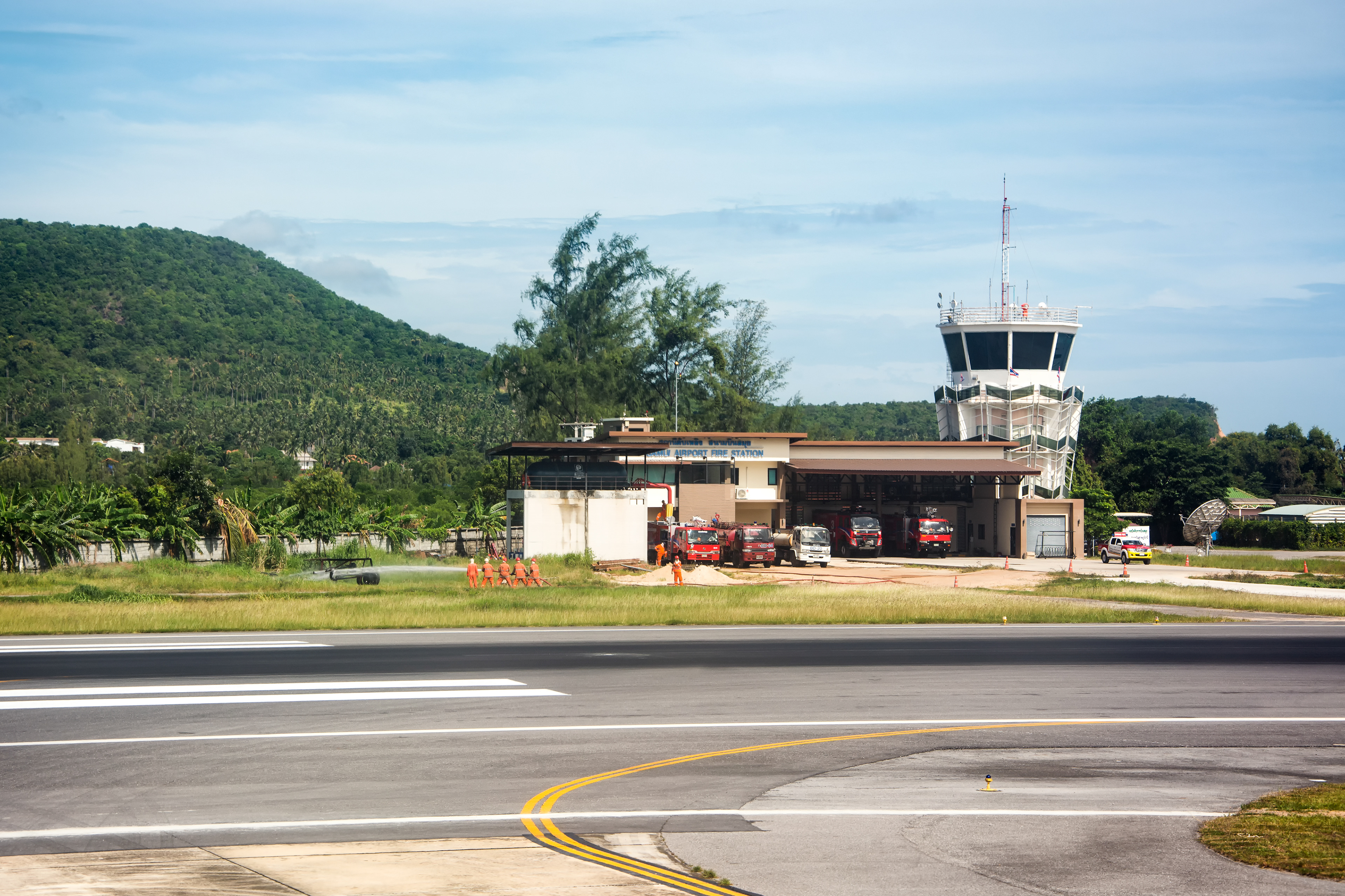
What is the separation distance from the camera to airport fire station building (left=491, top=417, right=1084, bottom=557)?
217 ft

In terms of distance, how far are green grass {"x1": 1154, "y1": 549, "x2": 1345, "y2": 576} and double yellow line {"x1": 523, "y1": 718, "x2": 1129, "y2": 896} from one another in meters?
47.0

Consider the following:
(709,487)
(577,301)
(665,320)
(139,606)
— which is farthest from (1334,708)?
(665,320)

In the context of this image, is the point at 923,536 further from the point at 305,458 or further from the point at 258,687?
the point at 305,458

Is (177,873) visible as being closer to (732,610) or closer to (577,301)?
(732,610)

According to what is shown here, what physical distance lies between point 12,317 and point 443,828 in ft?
598

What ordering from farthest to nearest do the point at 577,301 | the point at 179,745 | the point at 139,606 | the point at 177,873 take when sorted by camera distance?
the point at 577,301
the point at 139,606
the point at 179,745
the point at 177,873

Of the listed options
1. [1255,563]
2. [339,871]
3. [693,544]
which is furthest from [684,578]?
[1255,563]

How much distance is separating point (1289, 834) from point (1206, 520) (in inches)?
3317

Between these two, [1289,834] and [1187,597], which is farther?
[1187,597]

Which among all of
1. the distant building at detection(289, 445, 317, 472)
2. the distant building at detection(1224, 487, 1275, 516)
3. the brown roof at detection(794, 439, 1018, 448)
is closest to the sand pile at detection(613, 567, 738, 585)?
the brown roof at detection(794, 439, 1018, 448)

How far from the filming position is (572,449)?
5375 cm

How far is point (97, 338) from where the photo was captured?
165000 mm

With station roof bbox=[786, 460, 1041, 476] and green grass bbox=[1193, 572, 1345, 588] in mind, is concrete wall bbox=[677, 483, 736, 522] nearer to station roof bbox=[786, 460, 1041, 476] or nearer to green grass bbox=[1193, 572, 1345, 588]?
station roof bbox=[786, 460, 1041, 476]

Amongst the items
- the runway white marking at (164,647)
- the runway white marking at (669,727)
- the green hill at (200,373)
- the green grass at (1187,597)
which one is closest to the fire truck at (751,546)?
the green grass at (1187,597)
